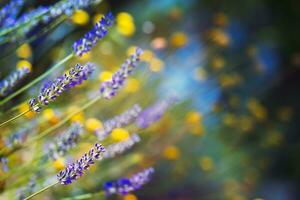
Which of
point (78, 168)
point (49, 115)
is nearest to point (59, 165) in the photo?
point (49, 115)

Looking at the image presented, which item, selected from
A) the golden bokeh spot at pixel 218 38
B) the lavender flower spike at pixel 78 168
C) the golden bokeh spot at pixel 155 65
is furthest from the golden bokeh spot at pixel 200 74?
the lavender flower spike at pixel 78 168

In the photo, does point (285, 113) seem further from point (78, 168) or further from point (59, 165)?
point (78, 168)

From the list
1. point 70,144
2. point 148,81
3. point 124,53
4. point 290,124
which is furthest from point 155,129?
point 290,124

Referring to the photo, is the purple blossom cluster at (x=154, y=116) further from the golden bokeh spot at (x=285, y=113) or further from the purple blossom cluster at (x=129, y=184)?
Answer: the golden bokeh spot at (x=285, y=113)

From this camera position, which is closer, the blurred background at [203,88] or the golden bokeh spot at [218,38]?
the blurred background at [203,88]

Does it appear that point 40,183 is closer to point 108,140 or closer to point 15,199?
point 15,199

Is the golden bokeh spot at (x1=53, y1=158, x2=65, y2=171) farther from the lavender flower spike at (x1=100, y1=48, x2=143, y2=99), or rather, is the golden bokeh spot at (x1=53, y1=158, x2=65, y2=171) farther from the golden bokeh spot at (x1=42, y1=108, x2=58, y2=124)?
the lavender flower spike at (x1=100, y1=48, x2=143, y2=99)

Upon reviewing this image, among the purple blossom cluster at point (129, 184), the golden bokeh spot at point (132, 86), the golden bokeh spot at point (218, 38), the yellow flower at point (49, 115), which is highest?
the golden bokeh spot at point (218, 38)
